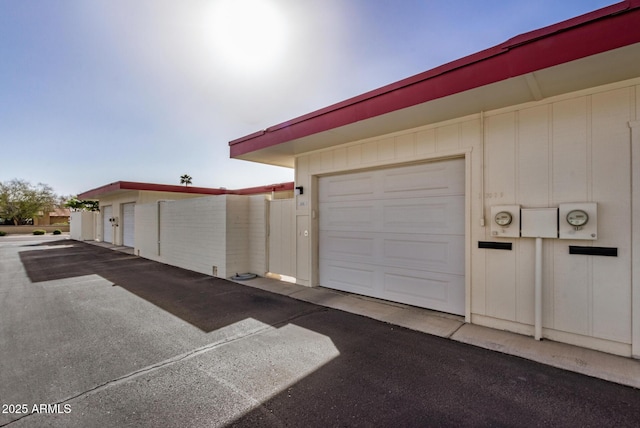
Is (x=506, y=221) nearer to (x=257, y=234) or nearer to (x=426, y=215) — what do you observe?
(x=426, y=215)

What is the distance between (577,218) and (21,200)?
45615mm

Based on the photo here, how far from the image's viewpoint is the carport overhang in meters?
2.37

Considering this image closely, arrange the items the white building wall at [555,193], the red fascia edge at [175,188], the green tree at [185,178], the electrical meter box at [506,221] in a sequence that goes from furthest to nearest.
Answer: the green tree at [185,178] < the red fascia edge at [175,188] < the electrical meter box at [506,221] < the white building wall at [555,193]

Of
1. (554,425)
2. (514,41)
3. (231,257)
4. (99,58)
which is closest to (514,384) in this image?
(554,425)

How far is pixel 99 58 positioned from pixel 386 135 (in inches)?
266

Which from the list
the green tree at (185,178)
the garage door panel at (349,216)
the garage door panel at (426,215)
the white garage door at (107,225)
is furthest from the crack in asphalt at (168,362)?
the green tree at (185,178)

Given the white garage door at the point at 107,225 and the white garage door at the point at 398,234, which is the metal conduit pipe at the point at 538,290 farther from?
the white garage door at the point at 107,225

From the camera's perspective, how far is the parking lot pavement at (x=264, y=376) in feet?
6.60

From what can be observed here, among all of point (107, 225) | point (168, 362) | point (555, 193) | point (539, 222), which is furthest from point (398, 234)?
point (107, 225)

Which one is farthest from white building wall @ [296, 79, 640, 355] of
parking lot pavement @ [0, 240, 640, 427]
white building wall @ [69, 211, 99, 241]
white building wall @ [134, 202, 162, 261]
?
white building wall @ [69, 211, 99, 241]

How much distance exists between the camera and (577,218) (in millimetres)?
3021

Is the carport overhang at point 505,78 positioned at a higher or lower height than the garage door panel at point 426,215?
higher

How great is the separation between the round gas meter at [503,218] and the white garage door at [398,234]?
0.56 metres

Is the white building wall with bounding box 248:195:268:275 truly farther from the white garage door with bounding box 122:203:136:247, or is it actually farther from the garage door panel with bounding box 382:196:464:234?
the white garage door with bounding box 122:203:136:247
